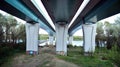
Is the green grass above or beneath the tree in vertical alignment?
beneath

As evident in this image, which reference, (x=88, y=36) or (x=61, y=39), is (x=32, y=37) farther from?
(x=88, y=36)

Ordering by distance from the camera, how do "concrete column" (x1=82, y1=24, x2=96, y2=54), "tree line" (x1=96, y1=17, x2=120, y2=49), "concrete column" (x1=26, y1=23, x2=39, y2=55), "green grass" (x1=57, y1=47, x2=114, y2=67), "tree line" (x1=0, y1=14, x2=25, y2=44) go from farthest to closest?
"tree line" (x1=96, y1=17, x2=120, y2=49), "tree line" (x1=0, y1=14, x2=25, y2=44), "concrete column" (x1=82, y1=24, x2=96, y2=54), "concrete column" (x1=26, y1=23, x2=39, y2=55), "green grass" (x1=57, y1=47, x2=114, y2=67)

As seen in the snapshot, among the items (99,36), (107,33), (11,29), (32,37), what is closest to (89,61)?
(32,37)

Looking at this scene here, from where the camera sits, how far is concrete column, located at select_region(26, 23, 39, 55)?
139ft

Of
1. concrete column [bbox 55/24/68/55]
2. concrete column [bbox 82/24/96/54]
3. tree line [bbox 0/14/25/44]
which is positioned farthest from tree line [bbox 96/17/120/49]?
tree line [bbox 0/14/25/44]

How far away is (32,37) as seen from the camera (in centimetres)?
4262

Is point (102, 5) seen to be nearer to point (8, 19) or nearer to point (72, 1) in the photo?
point (72, 1)

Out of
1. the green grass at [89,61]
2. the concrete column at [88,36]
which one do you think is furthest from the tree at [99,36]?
the green grass at [89,61]

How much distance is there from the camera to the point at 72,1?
74.2ft

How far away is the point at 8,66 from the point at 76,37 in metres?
107

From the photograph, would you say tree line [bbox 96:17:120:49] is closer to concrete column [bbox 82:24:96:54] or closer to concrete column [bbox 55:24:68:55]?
concrete column [bbox 82:24:96:54]

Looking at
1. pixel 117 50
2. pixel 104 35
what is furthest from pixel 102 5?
pixel 104 35

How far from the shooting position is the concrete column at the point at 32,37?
42.3 m

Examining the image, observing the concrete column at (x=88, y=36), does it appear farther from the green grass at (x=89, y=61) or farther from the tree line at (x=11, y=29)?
the tree line at (x=11, y=29)
